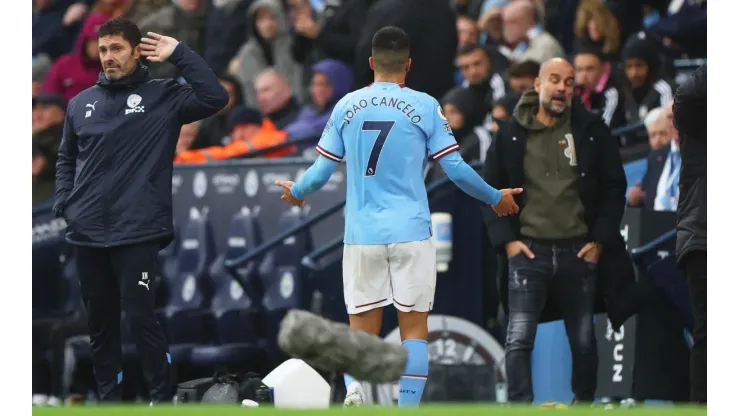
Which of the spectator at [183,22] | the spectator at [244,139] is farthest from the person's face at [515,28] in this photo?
the spectator at [183,22]

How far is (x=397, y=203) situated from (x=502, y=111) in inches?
101

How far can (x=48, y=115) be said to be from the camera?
567 inches

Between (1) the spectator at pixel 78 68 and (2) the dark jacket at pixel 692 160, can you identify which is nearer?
(2) the dark jacket at pixel 692 160

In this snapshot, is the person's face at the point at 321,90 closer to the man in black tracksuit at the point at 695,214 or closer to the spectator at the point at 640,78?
the spectator at the point at 640,78

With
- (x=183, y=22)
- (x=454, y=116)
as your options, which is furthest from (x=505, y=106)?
(x=183, y=22)

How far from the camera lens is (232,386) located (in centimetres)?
945

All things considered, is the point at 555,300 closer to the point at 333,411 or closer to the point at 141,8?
the point at 333,411

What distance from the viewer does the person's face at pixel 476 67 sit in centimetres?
1223

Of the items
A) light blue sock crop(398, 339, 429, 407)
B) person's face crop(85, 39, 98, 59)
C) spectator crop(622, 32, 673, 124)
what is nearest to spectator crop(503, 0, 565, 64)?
spectator crop(622, 32, 673, 124)

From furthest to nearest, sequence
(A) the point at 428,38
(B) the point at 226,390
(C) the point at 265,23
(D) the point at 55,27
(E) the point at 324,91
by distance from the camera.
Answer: (D) the point at 55,27 → (C) the point at 265,23 → (E) the point at 324,91 → (A) the point at 428,38 → (B) the point at 226,390

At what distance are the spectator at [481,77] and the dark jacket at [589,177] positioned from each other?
2.40 meters

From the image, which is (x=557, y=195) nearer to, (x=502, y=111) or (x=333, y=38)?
(x=502, y=111)

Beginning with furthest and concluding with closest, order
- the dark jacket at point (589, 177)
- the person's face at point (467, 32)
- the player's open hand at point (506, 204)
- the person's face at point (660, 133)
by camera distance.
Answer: the person's face at point (467, 32)
the person's face at point (660, 133)
the dark jacket at point (589, 177)
the player's open hand at point (506, 204)

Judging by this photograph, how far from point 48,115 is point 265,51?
7.16 ft
